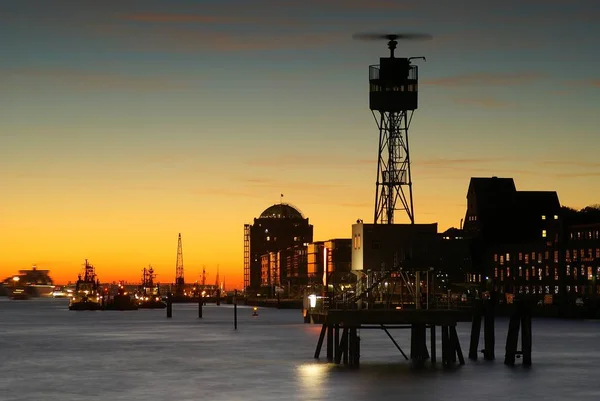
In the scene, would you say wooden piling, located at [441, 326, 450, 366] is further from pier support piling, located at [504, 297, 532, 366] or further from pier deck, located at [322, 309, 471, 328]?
pier deck, located at [322, 309, 471, 328]

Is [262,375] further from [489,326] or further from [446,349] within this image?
[489,326]

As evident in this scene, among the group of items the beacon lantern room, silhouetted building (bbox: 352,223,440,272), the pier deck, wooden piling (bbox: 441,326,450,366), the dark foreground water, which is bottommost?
the dark foreground water

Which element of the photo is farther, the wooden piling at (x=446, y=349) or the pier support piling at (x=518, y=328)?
the wooden piling at (x=446, y=349)

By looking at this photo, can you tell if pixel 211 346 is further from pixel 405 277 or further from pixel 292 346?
pixel 405 277

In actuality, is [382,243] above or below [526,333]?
above

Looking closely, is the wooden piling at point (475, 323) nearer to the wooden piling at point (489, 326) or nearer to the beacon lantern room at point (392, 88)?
the wooden piling at point (489, 326)

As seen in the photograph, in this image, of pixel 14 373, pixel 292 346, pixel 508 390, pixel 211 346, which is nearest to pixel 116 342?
pixel 211 346

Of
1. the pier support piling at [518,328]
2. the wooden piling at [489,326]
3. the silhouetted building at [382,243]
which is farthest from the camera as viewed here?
the silhouetted building at [382,243]

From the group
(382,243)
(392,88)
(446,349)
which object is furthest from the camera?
(392,88)

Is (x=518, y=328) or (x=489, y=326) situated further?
(x=489, y=326)

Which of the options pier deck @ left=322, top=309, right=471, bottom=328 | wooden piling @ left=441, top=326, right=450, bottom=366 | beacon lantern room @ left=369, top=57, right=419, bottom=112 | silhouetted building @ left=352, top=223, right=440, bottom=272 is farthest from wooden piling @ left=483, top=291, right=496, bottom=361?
beacon lantern room @ left=369, top=57, right=419, bottom=112

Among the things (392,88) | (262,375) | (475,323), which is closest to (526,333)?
(475,323)

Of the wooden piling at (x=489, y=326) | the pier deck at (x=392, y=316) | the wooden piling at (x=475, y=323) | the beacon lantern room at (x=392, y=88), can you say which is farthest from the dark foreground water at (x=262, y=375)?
the beacon lantern room at (x=392, y=88)

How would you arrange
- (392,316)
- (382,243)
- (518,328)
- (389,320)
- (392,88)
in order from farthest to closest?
(392,88) → (382,243) → (518,328) → (389,320) → (392,316)
